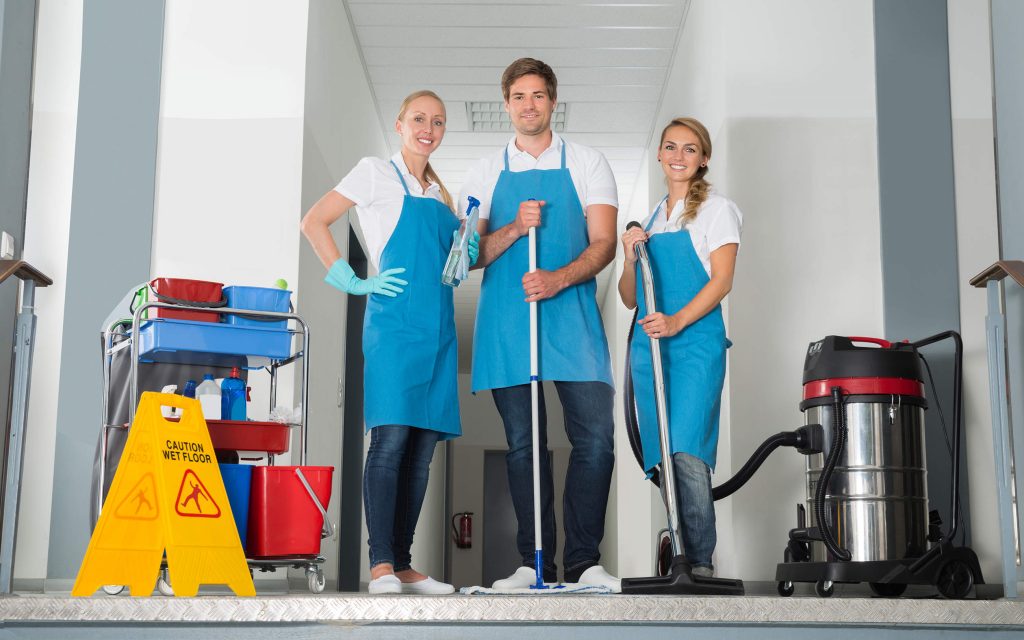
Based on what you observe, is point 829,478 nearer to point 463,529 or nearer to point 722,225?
point 722,225

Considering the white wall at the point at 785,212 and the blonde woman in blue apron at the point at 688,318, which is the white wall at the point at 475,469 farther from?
the blonde woman in blue apron at the point at 688,318

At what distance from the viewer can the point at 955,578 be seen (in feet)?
9.14

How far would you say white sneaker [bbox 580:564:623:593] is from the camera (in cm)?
252

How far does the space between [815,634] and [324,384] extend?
2861 millimetres

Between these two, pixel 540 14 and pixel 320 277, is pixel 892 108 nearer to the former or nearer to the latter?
pixel 540 14

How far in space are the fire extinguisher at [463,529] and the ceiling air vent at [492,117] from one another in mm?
6859

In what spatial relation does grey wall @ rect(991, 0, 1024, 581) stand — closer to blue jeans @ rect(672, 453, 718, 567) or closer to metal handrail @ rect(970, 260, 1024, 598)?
metal handrail @ rect(970, 260, 1024, 598)

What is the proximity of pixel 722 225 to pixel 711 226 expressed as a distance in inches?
1.2

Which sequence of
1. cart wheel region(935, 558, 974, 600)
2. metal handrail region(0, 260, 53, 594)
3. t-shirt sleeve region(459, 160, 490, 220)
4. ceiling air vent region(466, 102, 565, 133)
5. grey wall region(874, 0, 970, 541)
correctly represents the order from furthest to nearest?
ceiling air vent region(466, 102, 565, 133) → grey wall region(874, 0, 970, 541) → t-shirt sleeve region(459, 160, 490, 220) → cart wheel region(935, 558, 974, 600) → metal handrail region(0, 260, 53, 594)

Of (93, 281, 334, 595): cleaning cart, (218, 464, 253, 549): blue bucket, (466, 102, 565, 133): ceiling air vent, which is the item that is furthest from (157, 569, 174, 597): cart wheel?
(466, 102, 565, 133): ceiling air vent

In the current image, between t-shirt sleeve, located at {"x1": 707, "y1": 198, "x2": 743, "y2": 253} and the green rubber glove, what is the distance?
0.84 metres

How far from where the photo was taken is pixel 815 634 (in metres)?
1.94

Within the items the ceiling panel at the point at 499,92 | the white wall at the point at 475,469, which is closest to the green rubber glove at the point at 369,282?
the ceiling panel at the point at 499,92

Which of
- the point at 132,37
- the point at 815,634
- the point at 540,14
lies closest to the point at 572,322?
the point at 815,634
